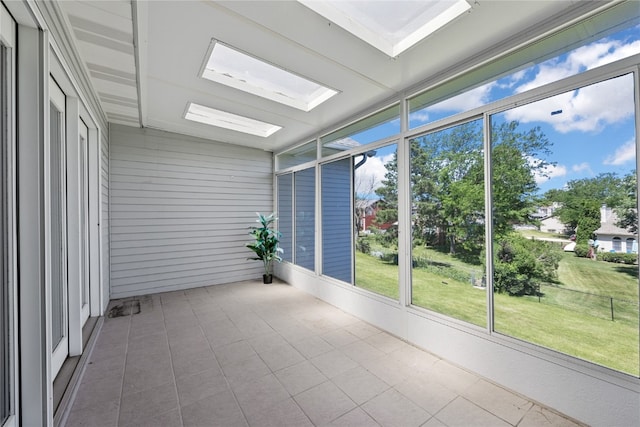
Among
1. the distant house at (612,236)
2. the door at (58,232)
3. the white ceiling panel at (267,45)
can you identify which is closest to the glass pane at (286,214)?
the white ceiling panel at (267,45)

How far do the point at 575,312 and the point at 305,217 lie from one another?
12.0ft

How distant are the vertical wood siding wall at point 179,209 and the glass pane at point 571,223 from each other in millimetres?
4266

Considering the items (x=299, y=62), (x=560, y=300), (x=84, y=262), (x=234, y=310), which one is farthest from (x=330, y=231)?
(x=84, y=262)

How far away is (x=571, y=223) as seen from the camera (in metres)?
1.84

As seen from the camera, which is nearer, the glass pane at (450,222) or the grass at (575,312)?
the grass at (575,312)

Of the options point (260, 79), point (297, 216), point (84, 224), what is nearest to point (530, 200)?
point (260, 79)

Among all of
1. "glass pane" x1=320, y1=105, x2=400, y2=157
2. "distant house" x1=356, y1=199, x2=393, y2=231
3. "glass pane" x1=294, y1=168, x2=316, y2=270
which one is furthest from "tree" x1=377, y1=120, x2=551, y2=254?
"glass pane" x1=294, y1=168, x2=316, y2=270

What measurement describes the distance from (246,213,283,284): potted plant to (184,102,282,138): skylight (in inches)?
62.8

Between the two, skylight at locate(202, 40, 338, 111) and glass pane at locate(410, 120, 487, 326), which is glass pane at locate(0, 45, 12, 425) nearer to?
skylight at locate(202, 40, 338, 111)

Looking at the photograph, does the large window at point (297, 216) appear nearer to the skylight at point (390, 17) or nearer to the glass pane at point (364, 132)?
the glass pane at point (364, 132)

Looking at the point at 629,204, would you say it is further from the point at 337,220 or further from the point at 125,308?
the point at 125,308

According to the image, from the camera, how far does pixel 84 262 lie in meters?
2.99

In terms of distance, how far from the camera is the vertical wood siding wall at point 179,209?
4090 mm

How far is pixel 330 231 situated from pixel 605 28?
132 inches
